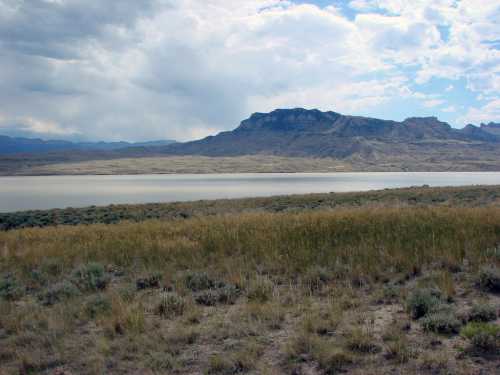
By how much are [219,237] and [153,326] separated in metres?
4.85

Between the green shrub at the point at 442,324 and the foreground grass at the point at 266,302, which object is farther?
the green shrub at the point at 442,324

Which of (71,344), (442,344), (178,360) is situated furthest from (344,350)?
(71,344)

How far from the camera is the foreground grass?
465cm

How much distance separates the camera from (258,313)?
581cm

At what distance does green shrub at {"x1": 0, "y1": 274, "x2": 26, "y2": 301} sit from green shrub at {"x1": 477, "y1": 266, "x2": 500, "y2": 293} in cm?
Answer: 788

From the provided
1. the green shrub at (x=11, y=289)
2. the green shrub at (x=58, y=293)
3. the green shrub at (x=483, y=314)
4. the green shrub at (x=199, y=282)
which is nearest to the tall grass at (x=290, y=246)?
the green shrub at (x=199, y=282)

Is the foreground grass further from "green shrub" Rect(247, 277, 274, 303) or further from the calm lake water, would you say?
the calm lake water

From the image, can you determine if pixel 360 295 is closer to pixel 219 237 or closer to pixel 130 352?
pixel 130 352

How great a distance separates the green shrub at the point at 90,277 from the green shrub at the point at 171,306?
1791mm

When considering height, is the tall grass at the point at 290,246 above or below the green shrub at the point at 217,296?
above

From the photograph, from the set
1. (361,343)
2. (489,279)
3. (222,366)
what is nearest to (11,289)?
(222,366)

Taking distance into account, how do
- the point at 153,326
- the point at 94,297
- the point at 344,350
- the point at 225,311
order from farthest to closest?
the point at 94,297 < the point at 225,311 < the point at 153,326 < the point at 344,350

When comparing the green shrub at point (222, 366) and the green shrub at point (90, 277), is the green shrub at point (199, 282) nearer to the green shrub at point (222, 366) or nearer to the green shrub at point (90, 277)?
the green shrub at point (90, 277)

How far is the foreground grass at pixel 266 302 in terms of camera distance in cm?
465
